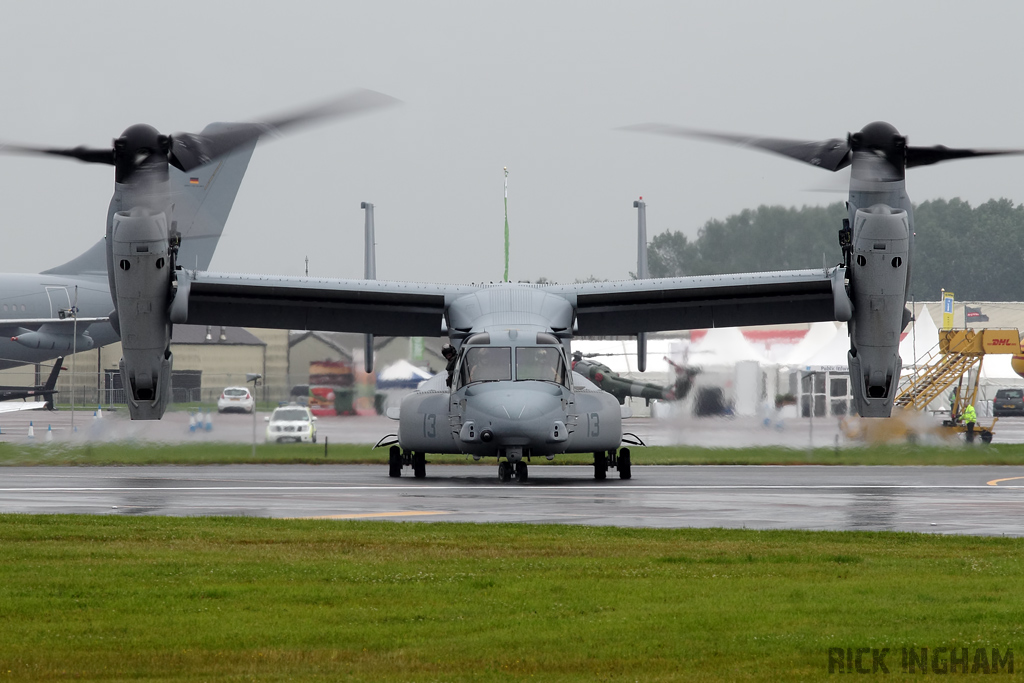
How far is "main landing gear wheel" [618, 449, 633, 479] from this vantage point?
22594 mm

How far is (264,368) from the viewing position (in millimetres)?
30188

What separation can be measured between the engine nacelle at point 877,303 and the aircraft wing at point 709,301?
54cm

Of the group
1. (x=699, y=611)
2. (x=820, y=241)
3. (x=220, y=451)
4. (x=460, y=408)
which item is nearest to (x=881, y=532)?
(x=699, y=611)

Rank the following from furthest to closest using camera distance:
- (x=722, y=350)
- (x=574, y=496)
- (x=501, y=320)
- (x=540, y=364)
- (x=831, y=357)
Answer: (x=831, y=357), (x=722, y=350), (x=501, y=320), (x=540, y=364), (x=574, y=496)

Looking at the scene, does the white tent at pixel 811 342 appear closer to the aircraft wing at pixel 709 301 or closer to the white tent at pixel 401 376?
the aircraft wing at pixel 709 301

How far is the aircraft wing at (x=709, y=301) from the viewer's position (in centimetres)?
2348

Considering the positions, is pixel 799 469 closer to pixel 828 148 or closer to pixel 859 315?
pixel 859 315

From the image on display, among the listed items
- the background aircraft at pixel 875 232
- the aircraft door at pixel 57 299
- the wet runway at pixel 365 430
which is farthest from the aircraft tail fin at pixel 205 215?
the background aircraft at pixel 875 232

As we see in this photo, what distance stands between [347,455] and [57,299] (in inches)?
890

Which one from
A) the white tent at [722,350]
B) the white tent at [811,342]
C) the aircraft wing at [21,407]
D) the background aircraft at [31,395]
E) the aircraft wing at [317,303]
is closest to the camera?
the aircraft wing at [317,303]

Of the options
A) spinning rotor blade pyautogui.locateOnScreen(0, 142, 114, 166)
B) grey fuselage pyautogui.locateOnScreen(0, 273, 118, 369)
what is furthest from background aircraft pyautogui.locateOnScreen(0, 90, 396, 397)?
grey fuselage pyautogui.locateOnScreen(0, 273, 118, 369)

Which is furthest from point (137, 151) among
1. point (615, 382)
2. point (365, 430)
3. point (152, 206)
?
point (615, 382)

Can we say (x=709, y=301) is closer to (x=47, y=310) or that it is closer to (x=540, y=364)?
(x=540, y=364)

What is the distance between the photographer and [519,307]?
22422 mm
